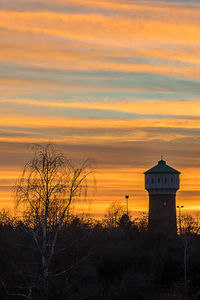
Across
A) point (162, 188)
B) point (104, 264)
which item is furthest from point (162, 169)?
point (104, 264)

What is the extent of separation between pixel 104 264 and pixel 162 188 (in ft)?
123

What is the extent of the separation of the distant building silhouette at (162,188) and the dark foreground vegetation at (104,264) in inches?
637

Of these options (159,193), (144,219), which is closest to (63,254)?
(144,219)

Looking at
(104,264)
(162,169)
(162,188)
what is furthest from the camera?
(162,169)

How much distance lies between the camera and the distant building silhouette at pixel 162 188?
8556 centimetres

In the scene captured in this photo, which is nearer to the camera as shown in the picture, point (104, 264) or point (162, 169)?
point (104, 264)

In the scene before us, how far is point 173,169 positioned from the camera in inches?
3575

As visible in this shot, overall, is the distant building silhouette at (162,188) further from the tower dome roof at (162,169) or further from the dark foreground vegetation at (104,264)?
the dark foreground vegetation at (104,264)

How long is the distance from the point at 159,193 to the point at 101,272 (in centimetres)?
3787

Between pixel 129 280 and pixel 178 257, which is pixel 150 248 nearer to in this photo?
pixel 178 257

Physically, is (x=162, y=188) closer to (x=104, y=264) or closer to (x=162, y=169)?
(x=162, y=169)

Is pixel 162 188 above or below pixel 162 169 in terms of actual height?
below

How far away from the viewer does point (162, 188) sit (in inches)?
3472

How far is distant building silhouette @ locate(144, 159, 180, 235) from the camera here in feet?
281
